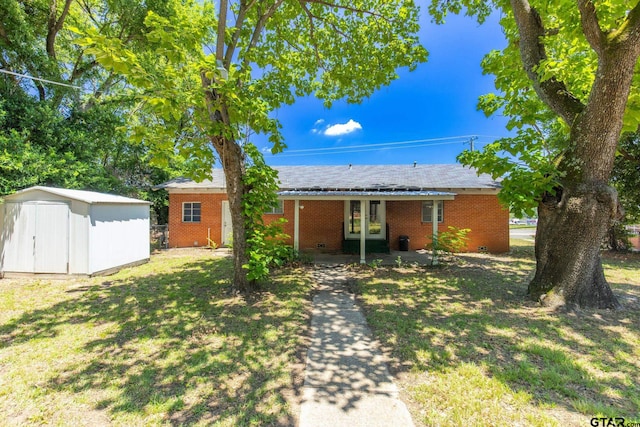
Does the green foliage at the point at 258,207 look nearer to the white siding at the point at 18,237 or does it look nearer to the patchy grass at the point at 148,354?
the patchy grass at the point at 148,354

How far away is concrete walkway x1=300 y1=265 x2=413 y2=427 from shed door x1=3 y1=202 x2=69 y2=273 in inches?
284

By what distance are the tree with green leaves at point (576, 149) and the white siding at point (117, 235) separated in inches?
383

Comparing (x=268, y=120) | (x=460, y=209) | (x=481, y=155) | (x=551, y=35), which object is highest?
(x=551, y=35)

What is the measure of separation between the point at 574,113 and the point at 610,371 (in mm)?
4623

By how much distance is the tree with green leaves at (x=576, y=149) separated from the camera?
4586 millimetres

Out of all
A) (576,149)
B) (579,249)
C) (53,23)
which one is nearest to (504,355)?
(579,249)

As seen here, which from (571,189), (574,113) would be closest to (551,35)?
(574,113)

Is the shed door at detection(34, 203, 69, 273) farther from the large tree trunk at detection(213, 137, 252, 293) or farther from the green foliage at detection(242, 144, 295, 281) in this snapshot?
the green foliage at detection(242, 144, 295, 281)

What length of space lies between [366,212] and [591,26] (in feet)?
27.2

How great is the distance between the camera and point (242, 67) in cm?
536

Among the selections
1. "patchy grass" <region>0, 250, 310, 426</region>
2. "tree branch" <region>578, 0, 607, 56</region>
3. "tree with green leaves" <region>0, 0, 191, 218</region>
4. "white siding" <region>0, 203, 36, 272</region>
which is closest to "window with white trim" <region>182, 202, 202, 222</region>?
"tree with green leaves" <region>0, 0, 191, 218</region>

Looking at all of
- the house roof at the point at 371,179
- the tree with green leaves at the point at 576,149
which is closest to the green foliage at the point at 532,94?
the tree with green leaves at the point at 576,149

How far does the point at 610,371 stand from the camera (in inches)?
124

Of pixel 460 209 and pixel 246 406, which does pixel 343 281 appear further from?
pixel 460 209
